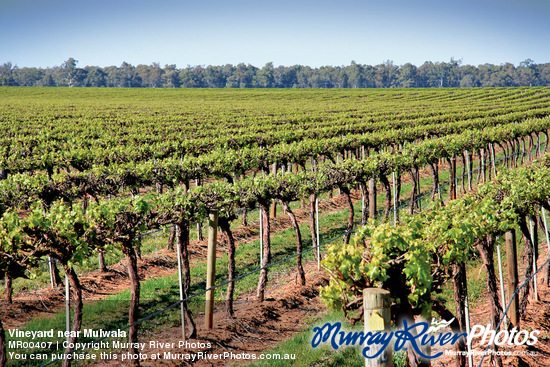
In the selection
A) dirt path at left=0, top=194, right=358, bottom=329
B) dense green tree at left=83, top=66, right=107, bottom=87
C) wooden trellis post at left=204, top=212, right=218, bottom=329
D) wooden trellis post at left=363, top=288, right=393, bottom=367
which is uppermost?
dense green tree at left=83, top=66, right=107, bottom=87

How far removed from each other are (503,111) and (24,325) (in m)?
49.0

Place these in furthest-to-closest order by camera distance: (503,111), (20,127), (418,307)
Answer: (503,111), (20,127), (418,307)

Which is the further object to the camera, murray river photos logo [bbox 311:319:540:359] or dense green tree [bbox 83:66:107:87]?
dense green tree [bbox 83:66:107:87]

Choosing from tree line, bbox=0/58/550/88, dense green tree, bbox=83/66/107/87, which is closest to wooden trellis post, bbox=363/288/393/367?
tree line, bbox=0/58/550/88

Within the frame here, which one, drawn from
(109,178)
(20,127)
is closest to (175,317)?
(109,178)

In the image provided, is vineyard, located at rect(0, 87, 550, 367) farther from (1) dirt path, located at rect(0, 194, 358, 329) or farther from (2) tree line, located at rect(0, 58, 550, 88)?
(2) tree line, located at rect(0, 58, 550, 88)

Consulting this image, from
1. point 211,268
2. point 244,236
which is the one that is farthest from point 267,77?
point 211,268

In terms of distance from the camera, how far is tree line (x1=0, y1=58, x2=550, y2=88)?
553 feet

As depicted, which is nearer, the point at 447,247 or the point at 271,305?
the point at 447,247

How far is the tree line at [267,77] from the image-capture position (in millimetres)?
168625

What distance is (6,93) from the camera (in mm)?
96375

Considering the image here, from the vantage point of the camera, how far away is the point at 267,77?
578ft

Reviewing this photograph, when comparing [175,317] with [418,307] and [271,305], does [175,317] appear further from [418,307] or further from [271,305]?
[418,307]

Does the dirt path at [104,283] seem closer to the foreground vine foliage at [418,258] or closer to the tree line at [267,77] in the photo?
the foreground vine foliage at [418,258]
